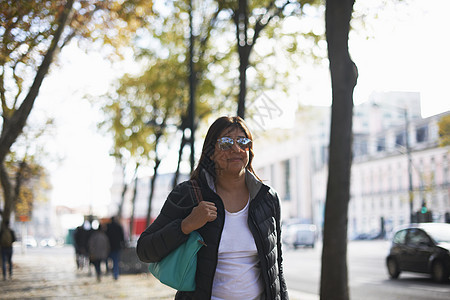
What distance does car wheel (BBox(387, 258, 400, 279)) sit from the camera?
719 inches

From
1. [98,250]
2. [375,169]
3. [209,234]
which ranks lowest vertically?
[98,250]

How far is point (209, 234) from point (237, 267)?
0.21 m

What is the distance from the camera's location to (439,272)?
16234 mm

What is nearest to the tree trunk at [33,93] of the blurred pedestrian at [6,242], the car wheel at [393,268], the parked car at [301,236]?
the blurred pedestrian at [6,242]

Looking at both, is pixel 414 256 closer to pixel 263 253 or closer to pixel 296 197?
pixel 263 253

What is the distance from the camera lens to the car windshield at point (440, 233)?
52.2ft

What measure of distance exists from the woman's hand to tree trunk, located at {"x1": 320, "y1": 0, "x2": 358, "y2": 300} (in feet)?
15.6

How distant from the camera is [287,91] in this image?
67.2 feet

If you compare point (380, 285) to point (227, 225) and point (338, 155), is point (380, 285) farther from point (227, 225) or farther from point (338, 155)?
point (227, 225)

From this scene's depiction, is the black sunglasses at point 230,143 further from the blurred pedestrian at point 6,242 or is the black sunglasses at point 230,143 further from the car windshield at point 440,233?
the blurred pedestrian at point 6,242

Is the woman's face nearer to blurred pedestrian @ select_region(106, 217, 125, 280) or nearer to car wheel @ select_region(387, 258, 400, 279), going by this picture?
blurred pedestrian @ select_region(106, 217, 125, 280)

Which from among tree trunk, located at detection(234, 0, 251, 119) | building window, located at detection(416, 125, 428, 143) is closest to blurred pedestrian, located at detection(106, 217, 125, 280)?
tree trunk, located at detection(234, 0, 251, 119)

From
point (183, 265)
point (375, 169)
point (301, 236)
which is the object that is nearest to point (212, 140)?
point (183, 265)

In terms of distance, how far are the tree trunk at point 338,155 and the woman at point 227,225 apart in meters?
4.35
